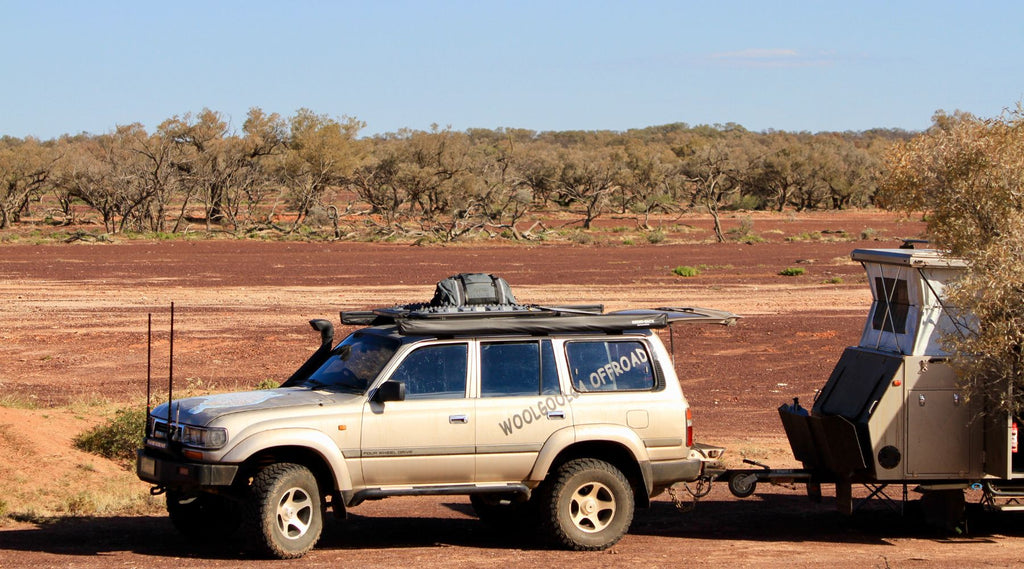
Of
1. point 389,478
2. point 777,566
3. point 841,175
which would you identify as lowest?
point 777,566

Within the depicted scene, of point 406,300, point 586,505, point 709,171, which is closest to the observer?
point 586,505

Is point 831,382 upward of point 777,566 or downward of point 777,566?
upward

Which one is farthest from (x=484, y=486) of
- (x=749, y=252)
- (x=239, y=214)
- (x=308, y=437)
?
(x=239, y=214)

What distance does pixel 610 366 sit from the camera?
8.92 meters

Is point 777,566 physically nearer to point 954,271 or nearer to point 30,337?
point 954,271

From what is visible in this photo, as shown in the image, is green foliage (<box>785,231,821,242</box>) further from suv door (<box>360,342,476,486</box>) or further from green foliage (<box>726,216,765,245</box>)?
suv door (<box>360,342,476,486</box>)

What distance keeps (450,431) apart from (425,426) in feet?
0.64

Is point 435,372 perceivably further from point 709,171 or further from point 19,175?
point 709,171

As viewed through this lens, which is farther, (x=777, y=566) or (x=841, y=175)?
(x=841, y=175)

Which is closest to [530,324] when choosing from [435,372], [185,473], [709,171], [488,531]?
[435,372]

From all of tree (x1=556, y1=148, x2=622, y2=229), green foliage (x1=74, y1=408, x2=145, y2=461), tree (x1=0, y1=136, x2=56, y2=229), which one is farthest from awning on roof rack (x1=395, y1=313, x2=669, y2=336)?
tree (x1=556, y1=148, x2=622, y2=229)

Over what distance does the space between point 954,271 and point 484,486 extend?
4.19 meters

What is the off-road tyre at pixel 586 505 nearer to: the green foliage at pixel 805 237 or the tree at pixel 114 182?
the green foliage at pixel 805 237

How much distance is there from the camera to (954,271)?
9297mm
